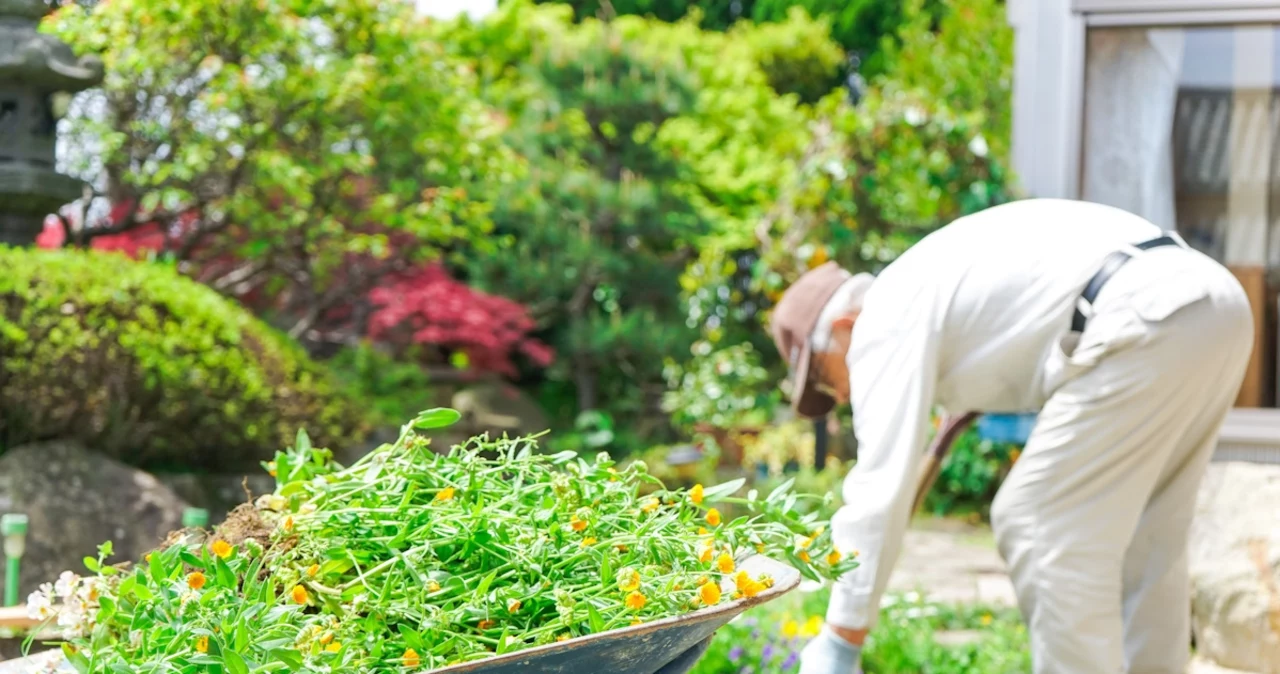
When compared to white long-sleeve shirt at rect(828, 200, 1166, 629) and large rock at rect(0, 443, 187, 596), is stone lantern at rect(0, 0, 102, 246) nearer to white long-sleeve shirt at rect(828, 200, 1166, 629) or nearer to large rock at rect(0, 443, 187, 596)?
large rock at rect(0, 443, 187, 596)

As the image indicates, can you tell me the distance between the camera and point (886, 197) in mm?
6836

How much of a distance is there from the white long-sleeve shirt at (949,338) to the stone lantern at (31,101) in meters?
3.10

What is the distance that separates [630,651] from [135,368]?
3.60 meters

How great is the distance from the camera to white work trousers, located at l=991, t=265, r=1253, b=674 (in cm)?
223

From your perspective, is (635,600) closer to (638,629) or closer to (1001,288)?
(638,629)

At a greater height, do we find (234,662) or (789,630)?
(234,662)

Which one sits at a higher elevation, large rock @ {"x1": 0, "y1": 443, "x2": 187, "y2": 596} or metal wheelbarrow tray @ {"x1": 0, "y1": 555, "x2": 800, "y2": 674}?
metal wheelbarrow tray @ {"x1": 0, "y1": 555, "x2": 800, "y2": 674}

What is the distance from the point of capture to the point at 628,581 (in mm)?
1226

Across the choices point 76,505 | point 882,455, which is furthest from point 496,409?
point 882,455

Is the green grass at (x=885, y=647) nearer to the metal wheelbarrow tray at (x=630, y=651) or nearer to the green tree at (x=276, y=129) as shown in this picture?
the metal wheelbarrow tray at (x=630, y=651)

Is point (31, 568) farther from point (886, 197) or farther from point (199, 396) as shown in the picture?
point (886, 197)

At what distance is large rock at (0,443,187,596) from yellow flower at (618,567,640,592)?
324 cm

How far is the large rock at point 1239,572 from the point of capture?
327 centimetres

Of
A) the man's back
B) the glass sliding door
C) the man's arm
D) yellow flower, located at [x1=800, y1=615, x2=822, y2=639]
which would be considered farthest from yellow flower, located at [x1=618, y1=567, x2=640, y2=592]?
the glass sliding door
